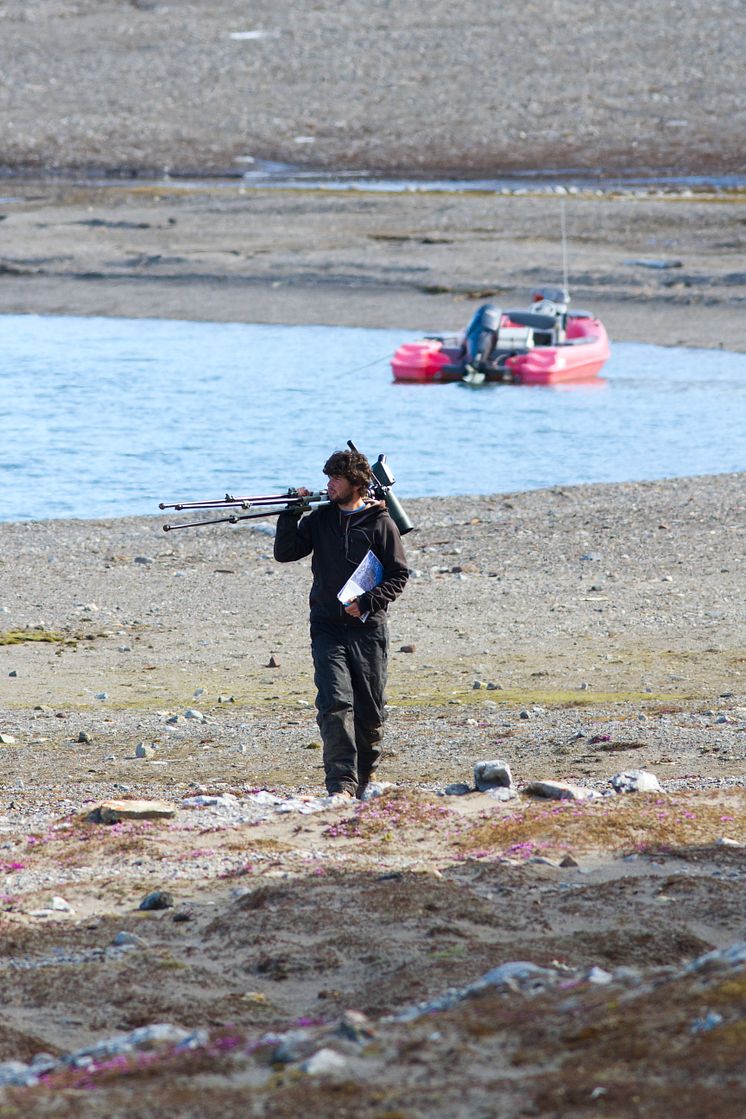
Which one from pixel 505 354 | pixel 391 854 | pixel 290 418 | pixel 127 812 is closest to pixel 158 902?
pixel 391 854

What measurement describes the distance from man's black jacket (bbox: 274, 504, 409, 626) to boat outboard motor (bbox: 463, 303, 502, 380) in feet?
80.7

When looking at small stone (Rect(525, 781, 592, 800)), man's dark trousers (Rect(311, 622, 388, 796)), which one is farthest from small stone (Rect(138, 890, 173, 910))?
small stone (Rect(525, 781, 592, 800))

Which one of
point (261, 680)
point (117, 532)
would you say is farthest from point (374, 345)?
point (261, 680)

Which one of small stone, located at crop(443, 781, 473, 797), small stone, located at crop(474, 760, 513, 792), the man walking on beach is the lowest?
small stone, located at crop(443, 781, 473, 797)

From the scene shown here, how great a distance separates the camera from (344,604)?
29.3 feet

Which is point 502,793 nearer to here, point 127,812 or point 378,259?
point 127,812

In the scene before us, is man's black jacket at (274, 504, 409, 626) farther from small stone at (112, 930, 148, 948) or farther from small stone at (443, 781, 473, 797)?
small stone at (112, 930, 148, 948)

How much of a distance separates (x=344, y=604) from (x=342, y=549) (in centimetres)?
32

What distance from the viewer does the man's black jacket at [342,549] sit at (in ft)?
29.6

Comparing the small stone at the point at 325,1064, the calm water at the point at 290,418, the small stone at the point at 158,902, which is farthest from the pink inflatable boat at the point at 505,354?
the small stone at the point at 325,1064

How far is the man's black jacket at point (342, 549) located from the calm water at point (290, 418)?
12.9m

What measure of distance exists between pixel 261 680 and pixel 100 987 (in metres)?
6.98

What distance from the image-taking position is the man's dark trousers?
906 centimetres

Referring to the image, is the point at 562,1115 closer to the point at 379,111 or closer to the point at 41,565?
the point at 41,565
